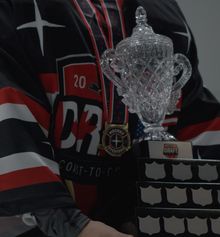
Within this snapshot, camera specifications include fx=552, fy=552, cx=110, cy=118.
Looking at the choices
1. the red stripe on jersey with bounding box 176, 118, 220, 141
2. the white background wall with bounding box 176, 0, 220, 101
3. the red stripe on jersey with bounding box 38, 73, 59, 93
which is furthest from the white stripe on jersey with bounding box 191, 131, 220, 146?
the white background wall with bounding box 176, 0, 220, 101

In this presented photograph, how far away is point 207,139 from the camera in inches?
45.1

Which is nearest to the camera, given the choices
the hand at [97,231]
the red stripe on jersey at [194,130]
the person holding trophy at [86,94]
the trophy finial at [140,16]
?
the hand at [97,231]

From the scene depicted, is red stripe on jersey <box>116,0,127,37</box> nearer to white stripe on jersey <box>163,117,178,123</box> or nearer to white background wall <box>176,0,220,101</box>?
white stripe on jersey <box>163,117,178,123</box>

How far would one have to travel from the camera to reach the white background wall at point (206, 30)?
196 centimetres

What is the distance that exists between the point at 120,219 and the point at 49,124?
0.68 ft

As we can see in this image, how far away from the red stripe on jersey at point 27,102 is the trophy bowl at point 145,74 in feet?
0.48

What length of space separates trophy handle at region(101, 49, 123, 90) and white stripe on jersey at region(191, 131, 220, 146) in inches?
9.3

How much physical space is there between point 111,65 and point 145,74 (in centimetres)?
6

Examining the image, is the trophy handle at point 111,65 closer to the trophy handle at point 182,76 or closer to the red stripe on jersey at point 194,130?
the trophy handle at point 182,76

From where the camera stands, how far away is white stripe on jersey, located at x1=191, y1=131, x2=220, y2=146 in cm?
114

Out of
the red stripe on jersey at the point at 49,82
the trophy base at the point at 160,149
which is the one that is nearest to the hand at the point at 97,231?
the trophy base at the point at 160,149

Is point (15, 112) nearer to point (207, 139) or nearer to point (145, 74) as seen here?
point (145, 74)

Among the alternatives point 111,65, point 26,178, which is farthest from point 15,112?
Result: point 111,65

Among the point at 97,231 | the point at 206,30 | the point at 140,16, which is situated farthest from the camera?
the point at 206,30
